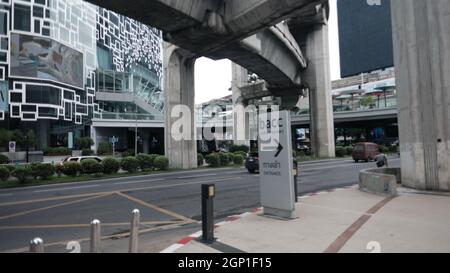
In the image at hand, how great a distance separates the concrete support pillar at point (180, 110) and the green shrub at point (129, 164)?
347 cm

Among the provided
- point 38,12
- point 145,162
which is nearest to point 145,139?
point 38,12

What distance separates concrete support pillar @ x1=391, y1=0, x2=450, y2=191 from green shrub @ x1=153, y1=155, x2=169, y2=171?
20.3 metres

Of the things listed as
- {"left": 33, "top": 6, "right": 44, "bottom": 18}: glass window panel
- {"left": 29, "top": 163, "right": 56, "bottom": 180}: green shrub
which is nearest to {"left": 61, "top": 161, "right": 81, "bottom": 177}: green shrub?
{"left": 29, "top": 163, "right": 56, "bottom": 180}: green shrub

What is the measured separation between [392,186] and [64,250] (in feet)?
32.2

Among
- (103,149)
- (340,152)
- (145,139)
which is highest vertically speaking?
(145,139)

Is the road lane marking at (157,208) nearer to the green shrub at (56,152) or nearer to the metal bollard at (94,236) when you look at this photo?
the metal bollard at (94,236)

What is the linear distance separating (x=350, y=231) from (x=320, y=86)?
130 ft

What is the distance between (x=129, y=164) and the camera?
93.0ft

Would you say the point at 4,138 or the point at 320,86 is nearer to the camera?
the point at 320,86

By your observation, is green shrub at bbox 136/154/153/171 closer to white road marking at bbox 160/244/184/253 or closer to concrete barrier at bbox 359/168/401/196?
concrete barrier at bbox 359/168/401/196

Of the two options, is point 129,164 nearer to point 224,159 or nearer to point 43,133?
point 224,159

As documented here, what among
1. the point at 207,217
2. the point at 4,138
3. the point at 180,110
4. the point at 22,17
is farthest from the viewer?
the point at 22,17
